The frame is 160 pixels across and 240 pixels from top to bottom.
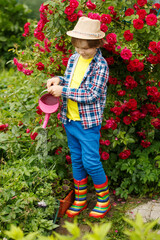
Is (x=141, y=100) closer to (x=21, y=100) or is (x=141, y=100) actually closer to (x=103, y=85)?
(x=103, y=85)

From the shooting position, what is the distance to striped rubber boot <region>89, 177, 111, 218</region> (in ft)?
8.54

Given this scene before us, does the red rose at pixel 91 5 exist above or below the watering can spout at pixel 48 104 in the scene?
above

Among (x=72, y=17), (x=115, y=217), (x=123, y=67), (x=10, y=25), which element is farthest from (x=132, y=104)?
(x=10, y=25)

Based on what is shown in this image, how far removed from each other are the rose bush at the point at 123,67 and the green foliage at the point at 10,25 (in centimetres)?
319

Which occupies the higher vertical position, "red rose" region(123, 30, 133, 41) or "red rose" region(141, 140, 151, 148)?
"red rose" region(123, 30, 133, 41)

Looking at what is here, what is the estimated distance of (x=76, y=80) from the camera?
2.33m

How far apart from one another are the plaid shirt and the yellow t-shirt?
32 mm

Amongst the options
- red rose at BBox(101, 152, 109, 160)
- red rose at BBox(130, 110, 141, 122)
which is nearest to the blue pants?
red rose at BBox(101, 152, 109, 160)

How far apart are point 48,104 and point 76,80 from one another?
312mm

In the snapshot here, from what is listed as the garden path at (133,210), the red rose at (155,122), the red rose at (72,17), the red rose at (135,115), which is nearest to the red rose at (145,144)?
the red rose at (155,122)

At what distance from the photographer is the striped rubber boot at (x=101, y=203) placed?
2604mm

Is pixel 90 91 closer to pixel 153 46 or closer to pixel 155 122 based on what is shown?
pixel 153 46

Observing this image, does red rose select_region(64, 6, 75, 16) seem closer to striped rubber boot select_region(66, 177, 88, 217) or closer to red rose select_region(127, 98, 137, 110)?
red rose select_region(127, 98, 137, 110)

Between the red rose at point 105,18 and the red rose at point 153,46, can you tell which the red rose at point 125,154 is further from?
the red rose at point 105,18
